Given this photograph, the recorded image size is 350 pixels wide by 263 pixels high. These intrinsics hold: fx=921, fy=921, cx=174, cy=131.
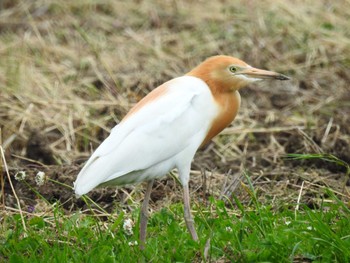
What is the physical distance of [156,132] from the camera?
181 inches

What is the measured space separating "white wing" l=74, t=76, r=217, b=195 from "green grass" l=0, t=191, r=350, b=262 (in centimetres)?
40

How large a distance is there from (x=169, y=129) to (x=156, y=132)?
0.22 ft

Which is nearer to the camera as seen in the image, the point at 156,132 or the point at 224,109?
the point at 156,132

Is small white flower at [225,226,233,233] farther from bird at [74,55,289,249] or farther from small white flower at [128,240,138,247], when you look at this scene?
small white flower at [128,240,138,247]

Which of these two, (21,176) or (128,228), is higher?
(21,176)

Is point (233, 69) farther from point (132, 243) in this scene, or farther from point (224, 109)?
point (132, 243)

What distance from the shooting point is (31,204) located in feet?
19.2

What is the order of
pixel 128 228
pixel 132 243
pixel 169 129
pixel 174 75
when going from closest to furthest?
pixel 169 129, pixel 132 243, pixel 128 228, pixel 174 75

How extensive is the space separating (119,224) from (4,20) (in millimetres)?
5738

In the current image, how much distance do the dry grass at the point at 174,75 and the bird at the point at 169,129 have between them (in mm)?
1016

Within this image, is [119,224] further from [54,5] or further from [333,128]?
[54,5]

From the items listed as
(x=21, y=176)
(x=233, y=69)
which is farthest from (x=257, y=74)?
(x=21, y=176)

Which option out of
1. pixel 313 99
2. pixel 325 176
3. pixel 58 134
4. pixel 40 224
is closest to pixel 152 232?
pixel 40 224

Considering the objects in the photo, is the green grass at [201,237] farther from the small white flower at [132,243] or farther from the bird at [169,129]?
the bird at [169,129]
